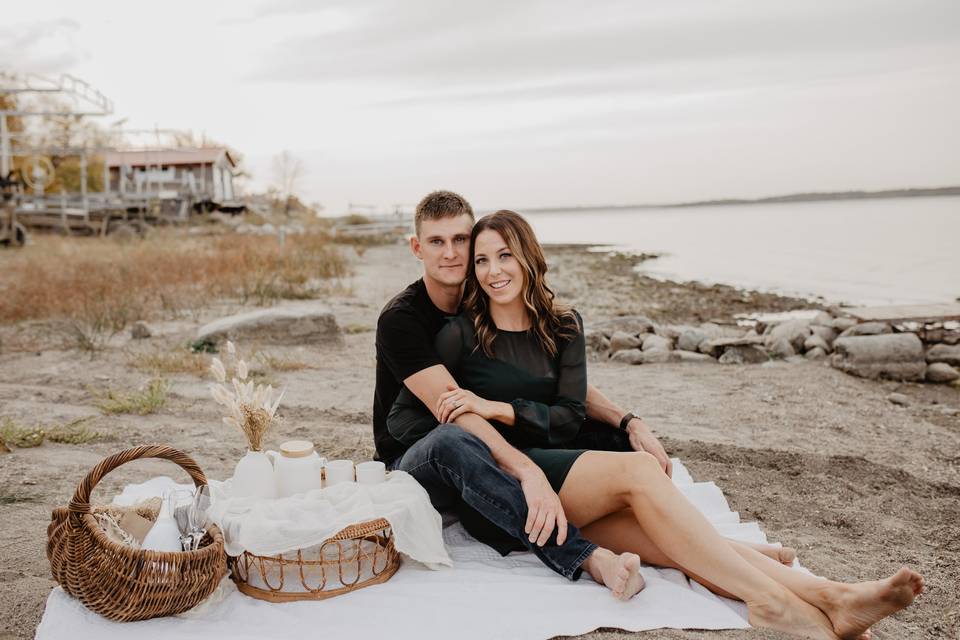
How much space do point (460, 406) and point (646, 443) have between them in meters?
1.01

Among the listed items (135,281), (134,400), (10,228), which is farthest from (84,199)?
(134,400)

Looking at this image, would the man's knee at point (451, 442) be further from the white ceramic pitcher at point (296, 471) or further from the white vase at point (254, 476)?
the white vase at point (254, 476)

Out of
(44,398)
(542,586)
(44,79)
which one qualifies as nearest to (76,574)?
(542,586)

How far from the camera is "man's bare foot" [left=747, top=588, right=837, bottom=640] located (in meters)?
2.80

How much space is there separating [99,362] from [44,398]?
51.7 inches

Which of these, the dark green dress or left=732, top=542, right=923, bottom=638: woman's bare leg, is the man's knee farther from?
left=732, top=542, right=923, bottom=638: woman's bare leg

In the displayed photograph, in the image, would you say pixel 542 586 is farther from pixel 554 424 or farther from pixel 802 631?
pixel 802 631

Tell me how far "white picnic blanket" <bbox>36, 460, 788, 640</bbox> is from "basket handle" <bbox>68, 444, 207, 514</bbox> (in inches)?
18.1

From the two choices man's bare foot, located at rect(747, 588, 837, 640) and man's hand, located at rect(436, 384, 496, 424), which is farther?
man's hand, located at rect(436, 384, 496, 424)

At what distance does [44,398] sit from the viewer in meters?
6.44

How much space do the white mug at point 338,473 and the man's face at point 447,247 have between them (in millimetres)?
992

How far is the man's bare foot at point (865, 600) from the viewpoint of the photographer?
2664 mm

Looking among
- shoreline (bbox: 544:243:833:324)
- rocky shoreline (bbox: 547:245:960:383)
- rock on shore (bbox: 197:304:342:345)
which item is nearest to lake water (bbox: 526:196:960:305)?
shoreline (bbox: 544:243:833:324)

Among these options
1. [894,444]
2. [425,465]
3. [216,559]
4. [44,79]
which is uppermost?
[44,79]
